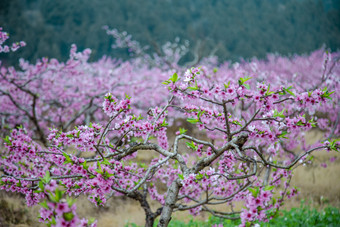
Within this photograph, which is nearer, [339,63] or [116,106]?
[116,106]

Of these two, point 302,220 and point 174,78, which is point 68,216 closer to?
point 174,78

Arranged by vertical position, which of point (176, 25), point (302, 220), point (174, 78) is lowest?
point (302, 220)

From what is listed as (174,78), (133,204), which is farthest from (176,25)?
(174,78)

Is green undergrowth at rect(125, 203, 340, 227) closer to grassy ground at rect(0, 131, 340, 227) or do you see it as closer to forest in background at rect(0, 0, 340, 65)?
grassy ground at rect(0, 131, 340, 227)

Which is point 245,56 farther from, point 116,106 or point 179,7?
point 116,106

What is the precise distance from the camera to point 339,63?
7188 mm

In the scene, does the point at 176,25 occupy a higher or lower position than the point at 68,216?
higher

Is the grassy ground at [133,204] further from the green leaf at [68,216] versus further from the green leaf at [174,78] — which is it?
the green leaf at [68,216]

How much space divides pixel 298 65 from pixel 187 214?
1674 centimetres

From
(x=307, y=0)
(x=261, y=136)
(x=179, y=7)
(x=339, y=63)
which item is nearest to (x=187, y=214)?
(x=261, y=136)

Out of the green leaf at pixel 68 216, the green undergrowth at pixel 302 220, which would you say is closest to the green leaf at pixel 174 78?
the green leaf at pixel 68 216

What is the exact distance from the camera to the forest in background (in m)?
33.5

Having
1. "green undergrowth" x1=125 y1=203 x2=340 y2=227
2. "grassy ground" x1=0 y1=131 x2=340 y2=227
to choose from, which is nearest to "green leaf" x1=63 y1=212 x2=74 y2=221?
"green undergrowth" x1=125 y1=203 x2=340 y2=227

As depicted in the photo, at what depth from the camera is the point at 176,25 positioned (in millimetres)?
45000
